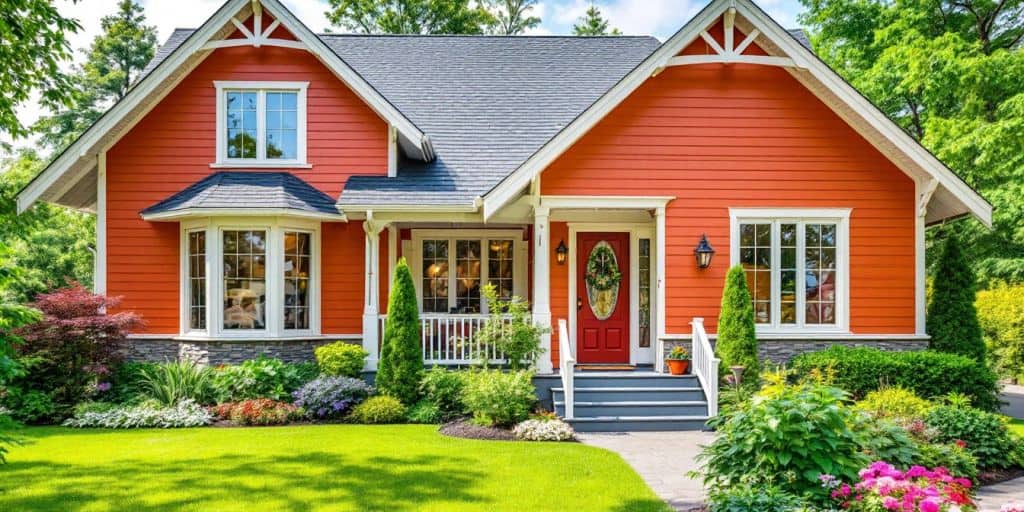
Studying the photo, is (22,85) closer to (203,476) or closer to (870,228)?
(203,476)

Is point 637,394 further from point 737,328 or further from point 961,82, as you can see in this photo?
point 961,82

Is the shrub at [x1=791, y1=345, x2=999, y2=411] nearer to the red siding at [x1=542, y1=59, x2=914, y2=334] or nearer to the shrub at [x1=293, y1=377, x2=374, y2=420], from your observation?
the red siding at [x1=542, y1=59, x2=914, y2=334]

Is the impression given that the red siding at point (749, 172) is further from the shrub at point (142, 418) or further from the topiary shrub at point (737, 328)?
the shrub at point (142, 418)

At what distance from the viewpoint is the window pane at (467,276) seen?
1281cm

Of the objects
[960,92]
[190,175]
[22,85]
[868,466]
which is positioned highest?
[960,92]

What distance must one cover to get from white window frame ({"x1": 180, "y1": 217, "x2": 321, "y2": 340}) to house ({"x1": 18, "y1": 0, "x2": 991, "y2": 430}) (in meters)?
0.03

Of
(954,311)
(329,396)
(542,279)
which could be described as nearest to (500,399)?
(542,279)

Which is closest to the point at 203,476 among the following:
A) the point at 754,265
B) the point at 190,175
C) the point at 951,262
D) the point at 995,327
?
the point at 190,175

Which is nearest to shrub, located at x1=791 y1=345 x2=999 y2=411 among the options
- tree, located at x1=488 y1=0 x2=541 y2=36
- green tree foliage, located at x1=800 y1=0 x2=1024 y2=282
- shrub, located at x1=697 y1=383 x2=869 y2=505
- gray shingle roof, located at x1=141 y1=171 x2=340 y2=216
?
shrub, located at x1=697 y1=383 x2=869 y2=505

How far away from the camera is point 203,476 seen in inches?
262

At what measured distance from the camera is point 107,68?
27.7 m

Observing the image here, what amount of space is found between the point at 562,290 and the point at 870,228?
16.8ft

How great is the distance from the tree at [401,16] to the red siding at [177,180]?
15.3m

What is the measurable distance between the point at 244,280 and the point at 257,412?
101 inches
